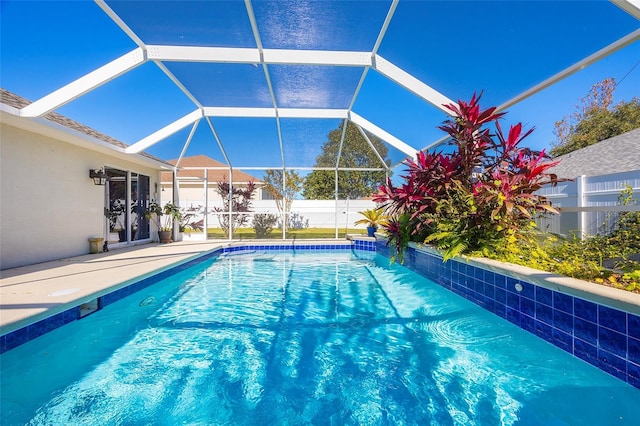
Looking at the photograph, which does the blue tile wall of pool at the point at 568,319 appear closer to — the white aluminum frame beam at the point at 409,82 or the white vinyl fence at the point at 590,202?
the white vinyl fence at the point at 590,202

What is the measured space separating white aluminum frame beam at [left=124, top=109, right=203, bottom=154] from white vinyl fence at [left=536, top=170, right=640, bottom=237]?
29.1 ft

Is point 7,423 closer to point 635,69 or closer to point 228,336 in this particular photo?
point 228,336

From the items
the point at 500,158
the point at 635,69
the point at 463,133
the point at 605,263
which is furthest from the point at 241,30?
the point at 635,69

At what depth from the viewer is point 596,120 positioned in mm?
17953

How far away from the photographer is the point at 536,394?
8.82 ft

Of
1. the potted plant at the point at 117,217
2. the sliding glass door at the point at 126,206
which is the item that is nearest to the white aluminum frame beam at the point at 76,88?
the sliding glass door at the point at 126,206

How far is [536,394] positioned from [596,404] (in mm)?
374

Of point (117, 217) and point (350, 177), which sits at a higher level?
point (350, 177)

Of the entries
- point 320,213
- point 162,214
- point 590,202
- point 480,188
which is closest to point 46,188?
point 162,214

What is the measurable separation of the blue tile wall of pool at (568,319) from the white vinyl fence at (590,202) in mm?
1430

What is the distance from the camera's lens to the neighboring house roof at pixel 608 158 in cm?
661

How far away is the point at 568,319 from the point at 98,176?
32.7 ft

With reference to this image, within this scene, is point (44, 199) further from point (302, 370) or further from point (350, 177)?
point (350, 177)

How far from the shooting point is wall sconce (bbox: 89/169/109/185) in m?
8.66
